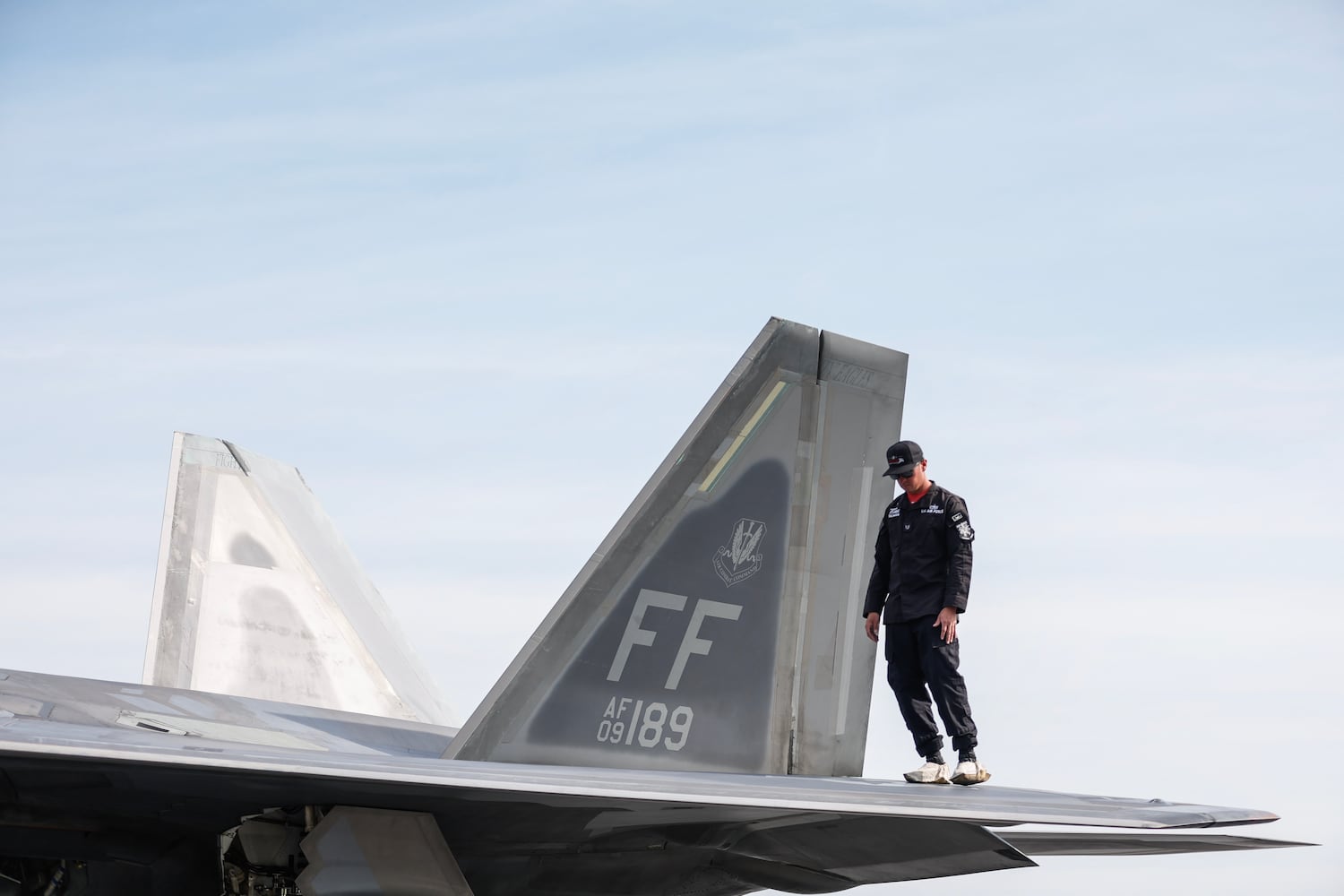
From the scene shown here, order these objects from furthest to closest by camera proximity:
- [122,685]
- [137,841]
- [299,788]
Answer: [122,685] → [137,841] → [299,788]

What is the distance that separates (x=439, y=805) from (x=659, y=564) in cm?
192

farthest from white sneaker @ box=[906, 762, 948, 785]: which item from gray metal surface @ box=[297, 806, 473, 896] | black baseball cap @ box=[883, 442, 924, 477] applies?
gray metal surface @ box=[297, 806, 473, 896]

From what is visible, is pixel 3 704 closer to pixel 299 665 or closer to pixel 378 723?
pixel 378 723

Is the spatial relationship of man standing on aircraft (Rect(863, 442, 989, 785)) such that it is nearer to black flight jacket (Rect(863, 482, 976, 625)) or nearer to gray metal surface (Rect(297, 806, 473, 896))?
black flight jacket (Rect(863, 482, 976, 625))

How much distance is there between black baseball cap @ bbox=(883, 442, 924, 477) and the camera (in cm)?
638

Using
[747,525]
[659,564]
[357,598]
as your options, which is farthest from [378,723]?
[357,598]

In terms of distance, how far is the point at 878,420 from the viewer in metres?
7.53

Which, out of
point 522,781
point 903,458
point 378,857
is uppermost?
point 903,458

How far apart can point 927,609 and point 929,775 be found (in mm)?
758

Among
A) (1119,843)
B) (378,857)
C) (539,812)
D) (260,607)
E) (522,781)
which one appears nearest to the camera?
(522,781)

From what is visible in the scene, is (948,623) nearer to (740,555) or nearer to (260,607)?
(740,555)

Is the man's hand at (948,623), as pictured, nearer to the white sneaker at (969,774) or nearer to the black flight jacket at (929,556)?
the black flight jacket at (929,556)

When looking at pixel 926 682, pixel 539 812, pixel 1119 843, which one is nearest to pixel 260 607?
pixel 539 812

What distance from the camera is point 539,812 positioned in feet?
18.1
